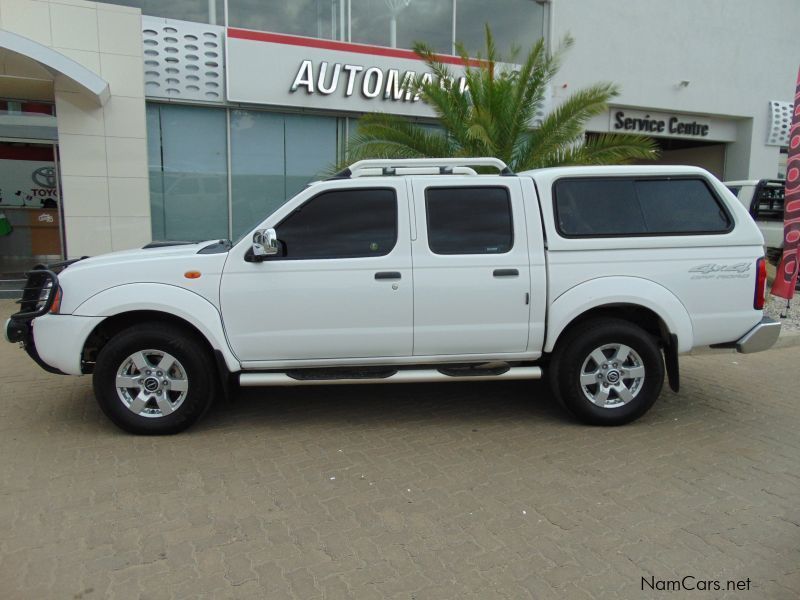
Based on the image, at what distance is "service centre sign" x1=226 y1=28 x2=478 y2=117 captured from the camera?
11.1 meters

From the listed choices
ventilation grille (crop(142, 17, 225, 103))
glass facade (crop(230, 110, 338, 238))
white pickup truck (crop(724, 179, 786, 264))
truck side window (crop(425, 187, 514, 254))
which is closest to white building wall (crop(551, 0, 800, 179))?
white pickup truck (crop(724, 179, 786, 264))

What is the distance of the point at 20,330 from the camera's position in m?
4.20

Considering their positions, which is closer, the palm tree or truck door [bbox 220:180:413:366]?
truck door [bbox 220:180:413:366]

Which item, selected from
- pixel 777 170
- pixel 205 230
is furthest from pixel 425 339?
pixel 777 170

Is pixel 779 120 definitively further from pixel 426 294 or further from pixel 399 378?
pixel 399 378

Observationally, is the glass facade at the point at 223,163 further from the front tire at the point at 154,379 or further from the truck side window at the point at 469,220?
the front tire at the point at 154,379

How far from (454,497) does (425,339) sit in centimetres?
130

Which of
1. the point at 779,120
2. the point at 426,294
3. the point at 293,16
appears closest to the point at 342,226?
the point at 426,294

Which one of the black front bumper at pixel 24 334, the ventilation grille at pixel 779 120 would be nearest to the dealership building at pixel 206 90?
the ventilation grille at pixel 779 120

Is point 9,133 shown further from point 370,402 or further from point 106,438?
point 370,402

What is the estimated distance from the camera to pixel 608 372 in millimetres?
4543

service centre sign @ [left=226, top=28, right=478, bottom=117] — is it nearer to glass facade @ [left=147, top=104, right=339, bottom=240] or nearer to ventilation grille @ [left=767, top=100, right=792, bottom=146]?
glass facade @ [left=147, top=104, right=339, bottom=240]

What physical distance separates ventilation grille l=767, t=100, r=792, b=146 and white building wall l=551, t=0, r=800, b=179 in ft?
0.50

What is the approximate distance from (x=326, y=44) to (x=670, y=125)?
9.88 meters
